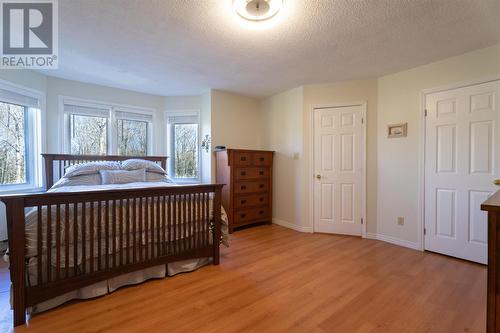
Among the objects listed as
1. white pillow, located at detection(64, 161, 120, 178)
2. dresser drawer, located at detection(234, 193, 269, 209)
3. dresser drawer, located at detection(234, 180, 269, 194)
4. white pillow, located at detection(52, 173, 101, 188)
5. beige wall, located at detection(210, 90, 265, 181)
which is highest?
beige wall, located at detection(210, 90, 265, 181)

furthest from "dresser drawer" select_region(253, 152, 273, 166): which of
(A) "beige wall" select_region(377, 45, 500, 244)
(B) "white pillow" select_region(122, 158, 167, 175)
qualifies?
(A) "beige wall" select_region(377, 45, 500, 244)

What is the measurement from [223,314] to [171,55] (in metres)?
2.63

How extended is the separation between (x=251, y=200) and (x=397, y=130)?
235cm

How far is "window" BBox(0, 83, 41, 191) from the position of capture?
300 cm

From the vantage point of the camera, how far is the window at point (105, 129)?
12.1 feet

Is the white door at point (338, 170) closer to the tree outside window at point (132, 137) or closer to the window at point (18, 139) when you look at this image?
the tree outside window at point (132, 137)

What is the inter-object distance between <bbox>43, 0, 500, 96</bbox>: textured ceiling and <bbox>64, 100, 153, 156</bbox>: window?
601mm

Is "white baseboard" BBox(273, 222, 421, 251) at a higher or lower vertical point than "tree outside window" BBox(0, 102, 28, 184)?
lower

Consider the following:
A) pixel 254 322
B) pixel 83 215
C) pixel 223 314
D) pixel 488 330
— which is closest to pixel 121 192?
pixel 83 215

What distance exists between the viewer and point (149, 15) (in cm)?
194

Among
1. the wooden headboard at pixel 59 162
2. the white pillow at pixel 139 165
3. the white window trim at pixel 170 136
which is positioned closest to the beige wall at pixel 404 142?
the white window trim at pixel 170 136

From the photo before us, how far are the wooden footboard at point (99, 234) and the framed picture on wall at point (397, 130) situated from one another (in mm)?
2420

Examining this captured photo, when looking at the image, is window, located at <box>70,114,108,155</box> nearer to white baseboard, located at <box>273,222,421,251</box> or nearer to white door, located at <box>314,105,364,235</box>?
white baseboard, located at <box>273,222,421,251</box>

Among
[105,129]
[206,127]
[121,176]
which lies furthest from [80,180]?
[206,127]
